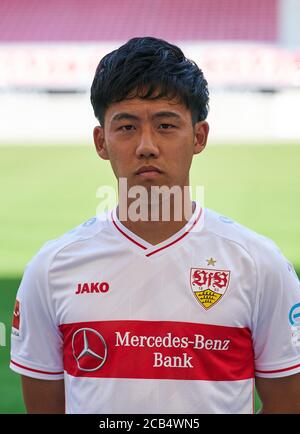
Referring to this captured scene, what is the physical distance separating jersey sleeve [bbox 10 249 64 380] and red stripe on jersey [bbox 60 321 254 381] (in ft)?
0.32

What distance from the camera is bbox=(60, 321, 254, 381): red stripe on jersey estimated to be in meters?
1.57

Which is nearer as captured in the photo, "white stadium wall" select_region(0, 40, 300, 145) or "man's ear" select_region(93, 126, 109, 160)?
"man's ear" select_region(93, 126, 109, 160)

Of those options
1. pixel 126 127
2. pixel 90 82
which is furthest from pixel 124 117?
Answer: pixel 90 82

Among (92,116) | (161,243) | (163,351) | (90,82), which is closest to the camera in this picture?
(163,351)

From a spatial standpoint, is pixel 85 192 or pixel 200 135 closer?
pixel 200 135

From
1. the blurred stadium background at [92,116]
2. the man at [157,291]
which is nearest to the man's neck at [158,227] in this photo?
the man at [157,291]

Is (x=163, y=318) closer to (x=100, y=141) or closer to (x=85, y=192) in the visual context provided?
(x=100, y=141)

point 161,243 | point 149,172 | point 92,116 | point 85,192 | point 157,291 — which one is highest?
point 92,116

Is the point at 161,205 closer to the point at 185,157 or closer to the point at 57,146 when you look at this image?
the point at 185,157

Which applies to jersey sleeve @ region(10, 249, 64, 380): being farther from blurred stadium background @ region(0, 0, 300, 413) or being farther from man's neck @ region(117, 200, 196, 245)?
blurred stadium background @ region(0, 0, 300, 413)

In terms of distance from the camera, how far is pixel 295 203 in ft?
29.6

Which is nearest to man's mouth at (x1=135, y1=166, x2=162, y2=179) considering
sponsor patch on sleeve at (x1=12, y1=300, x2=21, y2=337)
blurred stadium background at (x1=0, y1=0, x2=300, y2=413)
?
sponsor patch on sleeve at (x1=12, y1=300, x2=21, y2=337)

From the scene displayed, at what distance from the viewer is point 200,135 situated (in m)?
1.73

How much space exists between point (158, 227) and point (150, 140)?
0.22m
